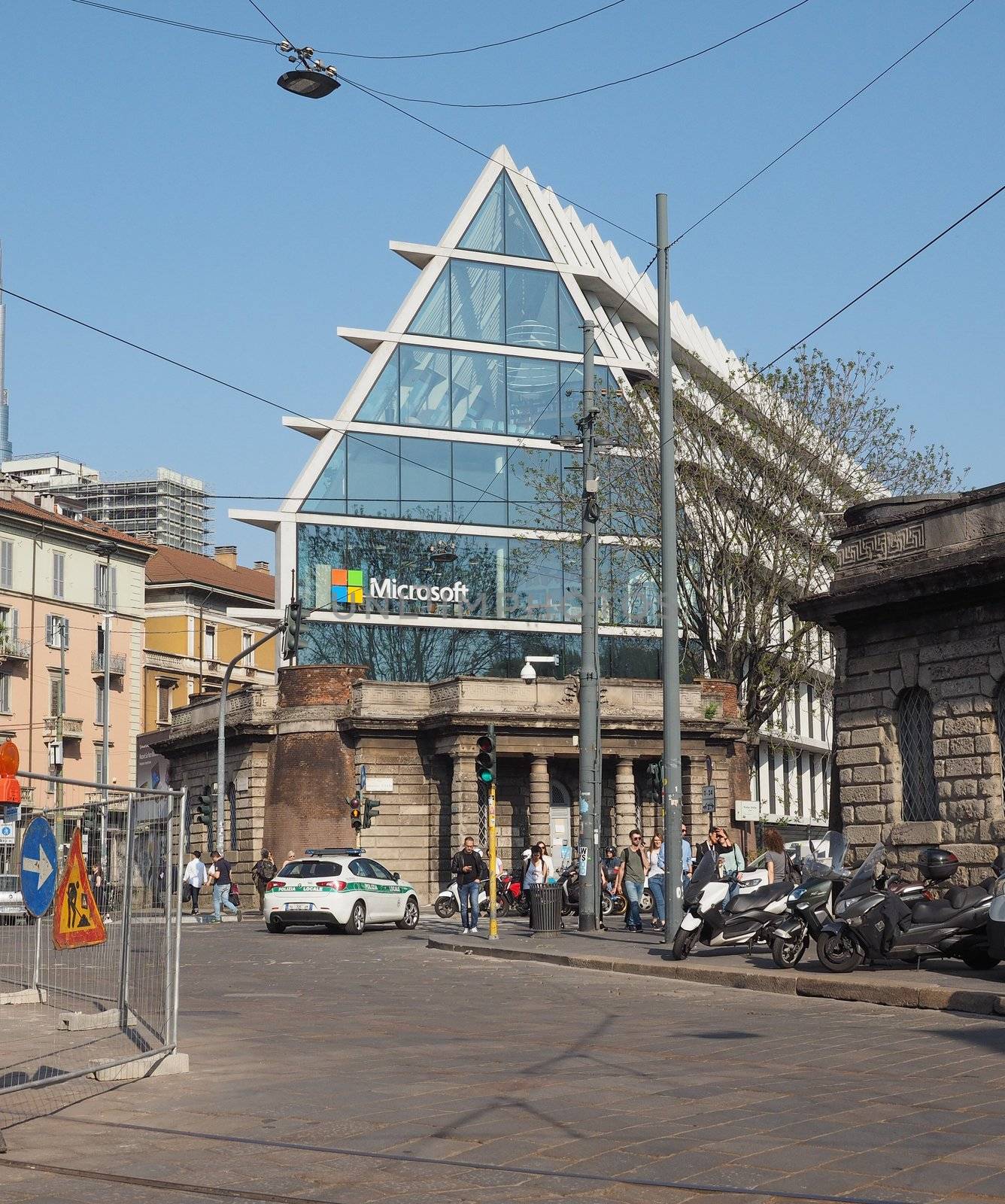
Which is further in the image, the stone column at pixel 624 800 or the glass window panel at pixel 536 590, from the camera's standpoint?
the glass window panel at pixel 536 590

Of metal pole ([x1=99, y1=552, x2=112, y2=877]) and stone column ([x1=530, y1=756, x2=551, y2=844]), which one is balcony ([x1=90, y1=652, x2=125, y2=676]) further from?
stone column ([x1=530, y1=756, x2=551, y2=844])

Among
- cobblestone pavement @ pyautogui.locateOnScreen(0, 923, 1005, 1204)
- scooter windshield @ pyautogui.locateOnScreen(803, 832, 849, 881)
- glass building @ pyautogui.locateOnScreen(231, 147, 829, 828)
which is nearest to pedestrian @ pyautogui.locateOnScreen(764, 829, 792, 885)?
scooter windshield @ pyautogui.locateOnScreen(803, 832, 849, 881)

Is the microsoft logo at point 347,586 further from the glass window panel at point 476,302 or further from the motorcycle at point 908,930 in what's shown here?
the motorcycle at point 908,930

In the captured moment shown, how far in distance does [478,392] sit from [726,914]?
38.7 m

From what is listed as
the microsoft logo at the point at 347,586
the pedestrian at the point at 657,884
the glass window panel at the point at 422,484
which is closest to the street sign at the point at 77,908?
the pedestrian at the point at 657,884

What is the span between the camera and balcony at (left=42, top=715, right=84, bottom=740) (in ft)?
236

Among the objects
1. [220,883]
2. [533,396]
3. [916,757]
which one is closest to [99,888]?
[916,757]

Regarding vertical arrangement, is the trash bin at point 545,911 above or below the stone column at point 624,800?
below

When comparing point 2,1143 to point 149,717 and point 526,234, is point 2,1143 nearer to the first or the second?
point 526,234

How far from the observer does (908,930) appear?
1778 centimetres

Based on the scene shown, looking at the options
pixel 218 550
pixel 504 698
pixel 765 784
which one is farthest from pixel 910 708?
pixel 218 550

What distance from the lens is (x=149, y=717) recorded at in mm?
82500

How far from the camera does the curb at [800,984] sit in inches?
577

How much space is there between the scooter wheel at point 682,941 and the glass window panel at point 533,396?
3829 cm
